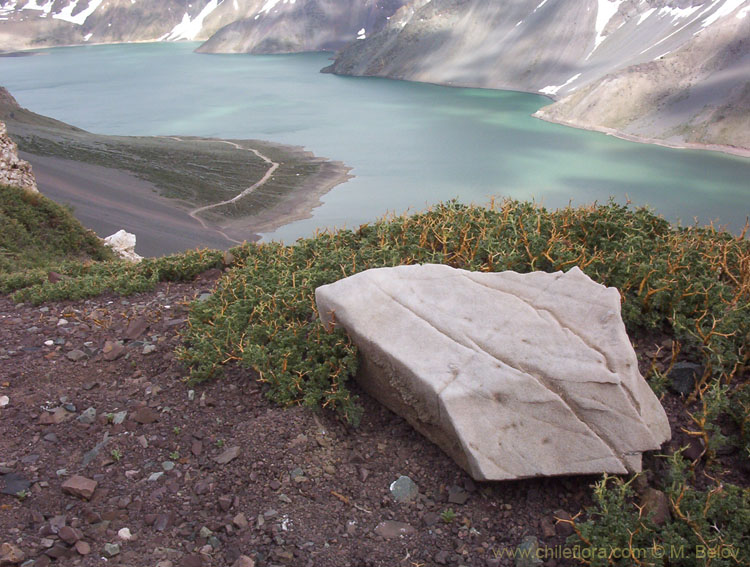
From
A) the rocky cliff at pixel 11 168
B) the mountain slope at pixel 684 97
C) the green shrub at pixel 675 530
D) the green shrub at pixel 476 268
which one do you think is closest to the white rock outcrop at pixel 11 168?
the rocky cliff at pixel 11 168

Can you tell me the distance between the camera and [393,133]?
5800 cm

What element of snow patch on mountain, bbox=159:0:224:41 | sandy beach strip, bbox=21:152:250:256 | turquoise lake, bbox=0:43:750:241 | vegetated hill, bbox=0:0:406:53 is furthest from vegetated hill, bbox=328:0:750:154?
snow patch on mountain, bbox=159:0:224:41

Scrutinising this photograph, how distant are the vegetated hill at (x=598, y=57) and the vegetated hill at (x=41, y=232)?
4448cm

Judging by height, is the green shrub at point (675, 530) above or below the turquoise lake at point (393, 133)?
above

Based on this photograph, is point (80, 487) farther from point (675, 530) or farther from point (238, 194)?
point (238, 194)

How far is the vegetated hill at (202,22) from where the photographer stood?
472ft

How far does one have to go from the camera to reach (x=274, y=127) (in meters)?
66.1

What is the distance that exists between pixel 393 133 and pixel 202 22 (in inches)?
6008

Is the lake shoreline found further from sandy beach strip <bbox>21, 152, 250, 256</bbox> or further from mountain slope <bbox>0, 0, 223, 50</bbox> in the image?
mountain slope <bbox>0, 0, 223, 50</bbox>

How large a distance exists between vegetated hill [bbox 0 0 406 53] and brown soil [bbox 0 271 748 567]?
438ft

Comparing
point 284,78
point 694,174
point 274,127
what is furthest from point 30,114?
point 694,174

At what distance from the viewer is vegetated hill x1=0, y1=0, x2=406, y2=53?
143875 millimetres

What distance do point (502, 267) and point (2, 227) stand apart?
15468 millimetres

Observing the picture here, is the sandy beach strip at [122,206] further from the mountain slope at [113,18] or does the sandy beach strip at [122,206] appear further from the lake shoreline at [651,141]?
the mountain slope at [113,18]
